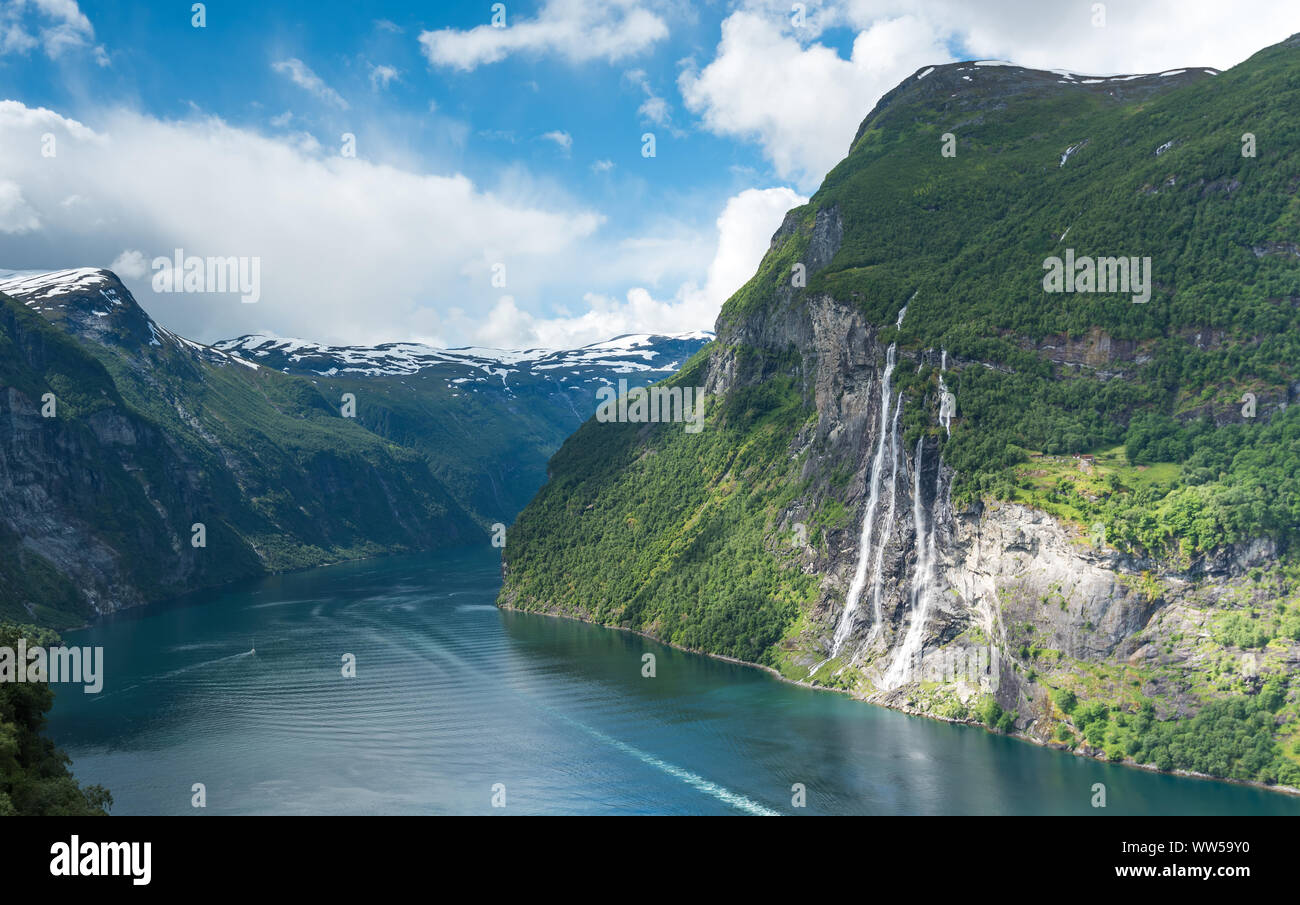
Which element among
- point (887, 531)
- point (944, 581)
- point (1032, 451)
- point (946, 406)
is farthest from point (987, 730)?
point (946, 406)

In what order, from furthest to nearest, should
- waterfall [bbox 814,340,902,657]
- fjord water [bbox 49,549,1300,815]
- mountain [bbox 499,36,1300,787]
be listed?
waterfall [bbox 814,340,902,657] → mountain [bbox 499,36,1300,787] → fjord water [bbox 49,549,1300,815]

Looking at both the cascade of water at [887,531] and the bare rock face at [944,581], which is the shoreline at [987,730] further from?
the cascade of water at [887,531]

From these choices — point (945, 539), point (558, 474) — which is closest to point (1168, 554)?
point (945, 539)

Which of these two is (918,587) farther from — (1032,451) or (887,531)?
(1032,451)

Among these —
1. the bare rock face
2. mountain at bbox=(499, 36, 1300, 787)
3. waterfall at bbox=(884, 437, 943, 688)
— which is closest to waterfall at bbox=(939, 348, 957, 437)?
mountain at bbox=(499, 36, 1300, 787)

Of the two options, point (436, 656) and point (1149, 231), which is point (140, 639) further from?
point (1149, 231)

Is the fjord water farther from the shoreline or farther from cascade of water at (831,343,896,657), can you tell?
cascade of water at (831,343,896,657)
